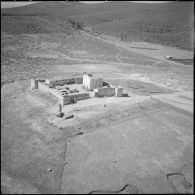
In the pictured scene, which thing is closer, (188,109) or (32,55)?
(188,109)

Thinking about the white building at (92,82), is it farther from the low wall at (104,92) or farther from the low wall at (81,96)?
the low wall at (81,96)

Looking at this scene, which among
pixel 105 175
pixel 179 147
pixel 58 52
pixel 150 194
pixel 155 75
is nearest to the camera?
pixel 150 194

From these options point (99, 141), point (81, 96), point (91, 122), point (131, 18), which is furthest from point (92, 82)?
point (131, 18)

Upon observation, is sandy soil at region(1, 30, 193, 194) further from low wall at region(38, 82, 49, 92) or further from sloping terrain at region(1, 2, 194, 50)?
sloping terrain at region(1, 2, 194, 50)

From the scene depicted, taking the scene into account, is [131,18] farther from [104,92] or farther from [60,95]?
[60,95]

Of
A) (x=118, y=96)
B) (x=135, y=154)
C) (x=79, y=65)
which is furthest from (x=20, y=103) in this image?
(x=79, y=65)

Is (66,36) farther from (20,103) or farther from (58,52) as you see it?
(20,103)
